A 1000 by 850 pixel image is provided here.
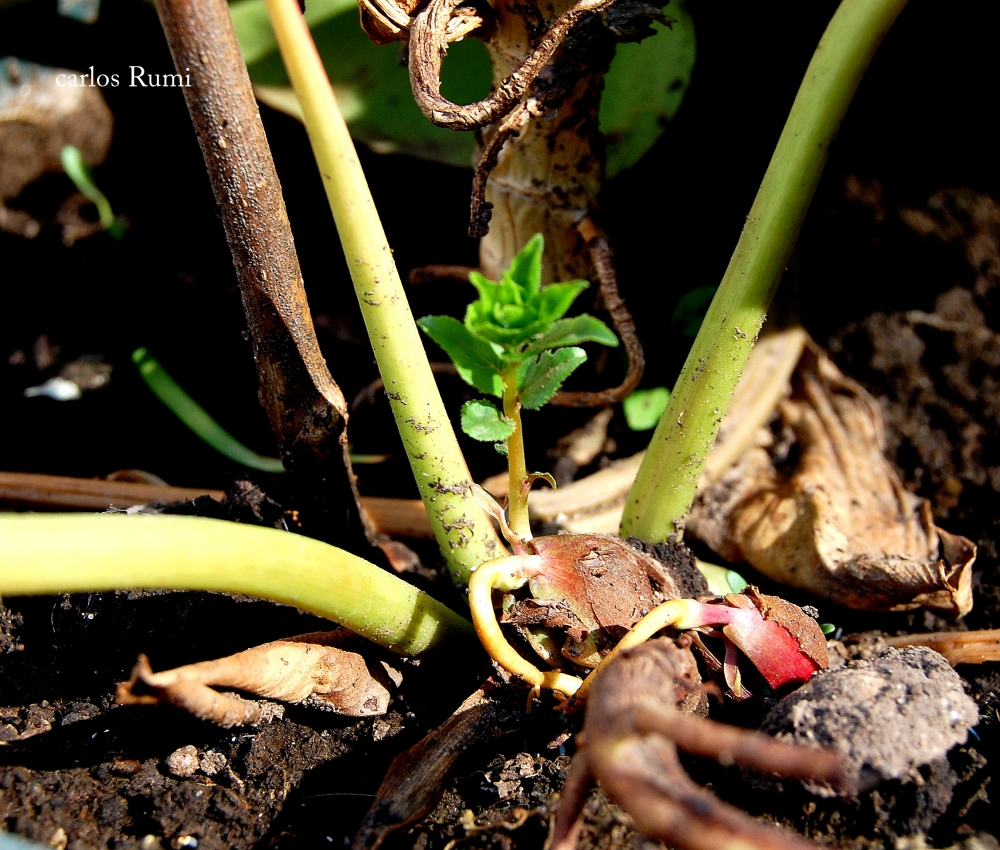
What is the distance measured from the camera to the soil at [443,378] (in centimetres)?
73

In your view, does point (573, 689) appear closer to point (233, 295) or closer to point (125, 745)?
point (125, 745)

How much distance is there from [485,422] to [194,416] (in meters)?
0.78

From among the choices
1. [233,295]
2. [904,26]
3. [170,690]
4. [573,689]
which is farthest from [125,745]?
[904,26]

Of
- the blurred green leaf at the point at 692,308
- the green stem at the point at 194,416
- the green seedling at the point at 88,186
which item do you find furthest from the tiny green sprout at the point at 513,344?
the green seedling at the point at 88,186

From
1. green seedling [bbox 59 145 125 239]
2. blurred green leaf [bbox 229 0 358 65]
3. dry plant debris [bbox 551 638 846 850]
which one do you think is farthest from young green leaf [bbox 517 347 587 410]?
green seedling [bbox 59 145 125 239]

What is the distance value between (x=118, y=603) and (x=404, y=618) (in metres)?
0.33

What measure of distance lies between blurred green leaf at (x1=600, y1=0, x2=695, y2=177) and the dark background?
0.13 meters

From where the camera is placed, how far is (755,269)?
79 cm

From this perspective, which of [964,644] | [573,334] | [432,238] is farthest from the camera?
[432,238]

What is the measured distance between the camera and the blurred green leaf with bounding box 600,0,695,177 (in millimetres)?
1167

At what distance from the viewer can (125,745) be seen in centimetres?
80

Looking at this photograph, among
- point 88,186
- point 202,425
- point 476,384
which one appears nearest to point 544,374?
point 476,384

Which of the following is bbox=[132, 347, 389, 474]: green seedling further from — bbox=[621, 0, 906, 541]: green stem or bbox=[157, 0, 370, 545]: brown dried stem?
bbox=[621, 0, 906, 541]: green stem

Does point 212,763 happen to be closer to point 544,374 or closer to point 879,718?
point 544,374
